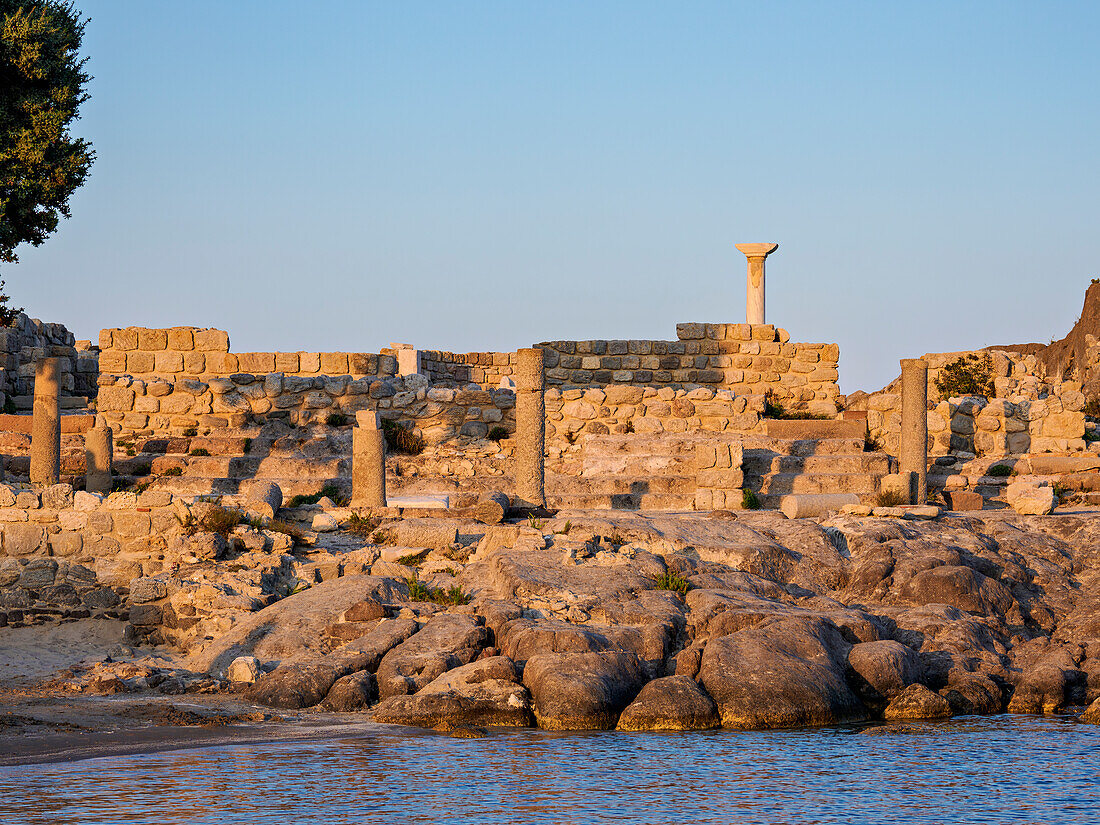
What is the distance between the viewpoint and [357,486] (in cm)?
1817

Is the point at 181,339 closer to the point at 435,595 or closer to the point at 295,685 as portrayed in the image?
the point at 435,595

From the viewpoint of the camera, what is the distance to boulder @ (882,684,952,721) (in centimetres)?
1165

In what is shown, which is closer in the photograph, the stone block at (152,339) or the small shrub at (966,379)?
the stone block at (152,339)

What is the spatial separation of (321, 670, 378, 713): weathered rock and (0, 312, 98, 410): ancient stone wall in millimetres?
14458

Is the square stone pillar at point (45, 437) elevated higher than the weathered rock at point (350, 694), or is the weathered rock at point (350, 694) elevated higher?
the square stone pillar at point (45, 437)

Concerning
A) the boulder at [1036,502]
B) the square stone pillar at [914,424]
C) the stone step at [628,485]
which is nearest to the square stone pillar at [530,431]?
the stone step at [628,485]

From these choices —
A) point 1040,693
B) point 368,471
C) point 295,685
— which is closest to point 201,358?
point 368,471

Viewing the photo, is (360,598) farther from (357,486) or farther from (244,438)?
(244,438)

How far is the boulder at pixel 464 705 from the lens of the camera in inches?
439

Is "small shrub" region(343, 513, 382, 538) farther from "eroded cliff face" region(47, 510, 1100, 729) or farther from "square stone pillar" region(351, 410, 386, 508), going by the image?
"eroded cliff face" region(47, 510, 1100, 729)

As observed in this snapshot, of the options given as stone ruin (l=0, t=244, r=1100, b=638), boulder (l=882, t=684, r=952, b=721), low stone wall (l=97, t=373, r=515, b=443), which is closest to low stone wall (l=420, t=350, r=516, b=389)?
stone ruin (l=0, t=244, r=1100, b=638)

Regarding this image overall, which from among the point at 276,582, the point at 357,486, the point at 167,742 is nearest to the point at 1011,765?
the point at 167,742

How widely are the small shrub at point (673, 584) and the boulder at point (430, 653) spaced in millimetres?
2205

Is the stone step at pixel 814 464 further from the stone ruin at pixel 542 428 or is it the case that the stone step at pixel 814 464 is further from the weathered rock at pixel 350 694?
the weathered rock at pixel 350 694
